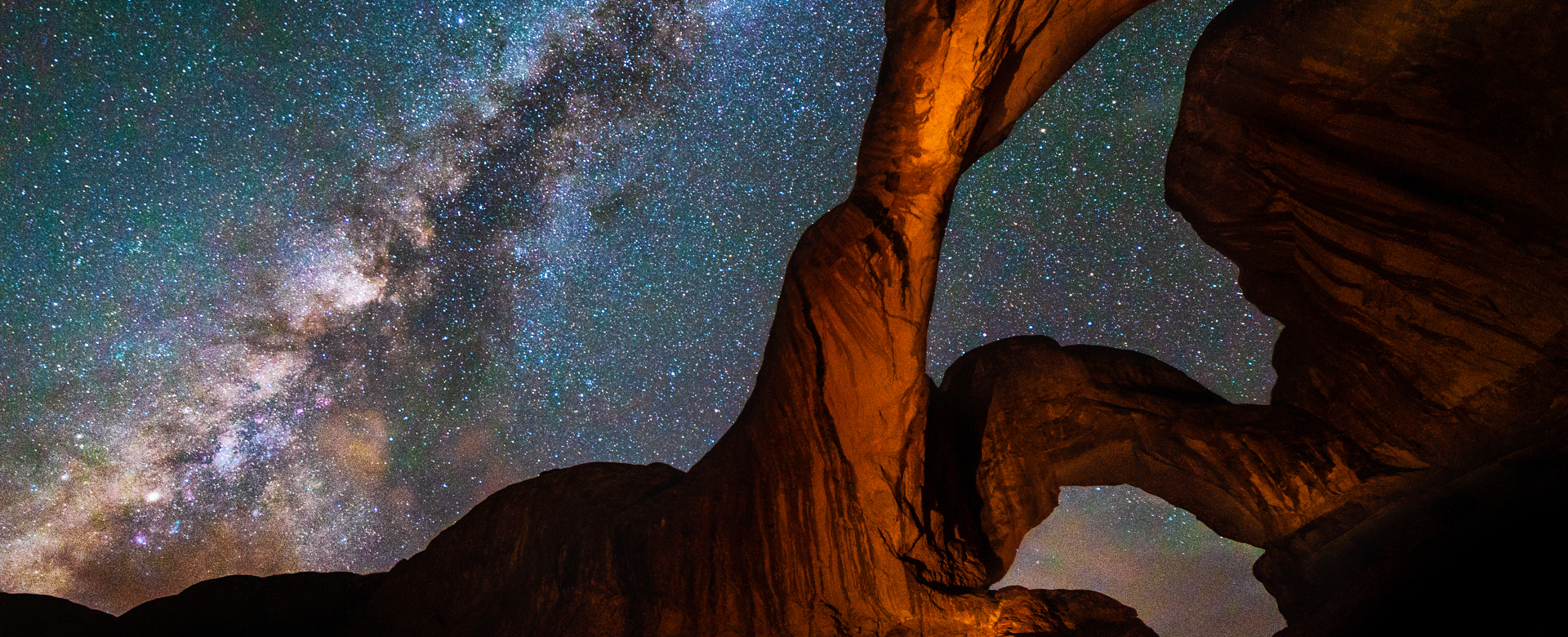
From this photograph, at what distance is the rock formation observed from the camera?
4836 millimetres

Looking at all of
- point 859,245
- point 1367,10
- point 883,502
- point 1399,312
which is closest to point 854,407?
point 883,502

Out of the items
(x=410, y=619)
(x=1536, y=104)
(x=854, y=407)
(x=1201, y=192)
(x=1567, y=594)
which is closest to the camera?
(x=1567, y=594)

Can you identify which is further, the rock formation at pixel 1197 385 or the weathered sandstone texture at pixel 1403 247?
the rock formation at pixel 1197 385

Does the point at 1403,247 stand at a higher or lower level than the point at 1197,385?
higher

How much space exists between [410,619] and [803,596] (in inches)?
150

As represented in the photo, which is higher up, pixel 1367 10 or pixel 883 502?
pixel 1367 10

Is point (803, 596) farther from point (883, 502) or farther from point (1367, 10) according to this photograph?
point (1367, 10)

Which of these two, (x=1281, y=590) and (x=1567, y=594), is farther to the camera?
(x=1281, y=590)

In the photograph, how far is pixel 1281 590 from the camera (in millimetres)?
5910

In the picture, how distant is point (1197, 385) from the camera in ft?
21.2

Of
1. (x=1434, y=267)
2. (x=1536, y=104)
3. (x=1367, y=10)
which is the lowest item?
(x=1434, y=267)

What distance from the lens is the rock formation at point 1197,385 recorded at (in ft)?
15.9

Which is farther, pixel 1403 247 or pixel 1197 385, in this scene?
pixel 1197 385

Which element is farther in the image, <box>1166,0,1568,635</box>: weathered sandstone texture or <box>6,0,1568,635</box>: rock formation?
<box>6,0,1568,635</box>: rock formation
